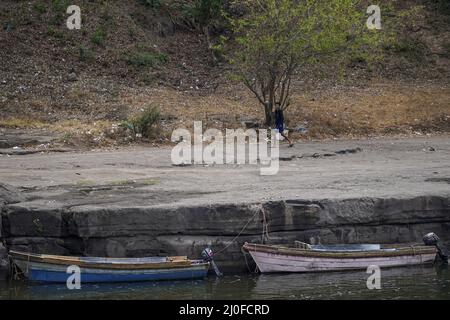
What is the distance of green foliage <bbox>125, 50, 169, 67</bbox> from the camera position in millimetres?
29781

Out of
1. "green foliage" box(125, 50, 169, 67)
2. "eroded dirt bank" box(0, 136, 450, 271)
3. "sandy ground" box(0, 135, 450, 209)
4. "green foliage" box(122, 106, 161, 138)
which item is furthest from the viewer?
"green foliage" box(125, 50, 169, 67)

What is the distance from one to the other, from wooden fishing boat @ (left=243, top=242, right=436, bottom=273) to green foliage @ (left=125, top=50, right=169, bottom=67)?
52.0 feet

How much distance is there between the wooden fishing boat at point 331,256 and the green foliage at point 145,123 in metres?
9.55

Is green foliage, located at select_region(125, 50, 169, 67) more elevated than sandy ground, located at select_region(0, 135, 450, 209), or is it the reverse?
green foliage, located at select_region(125, 50, 169, 67)

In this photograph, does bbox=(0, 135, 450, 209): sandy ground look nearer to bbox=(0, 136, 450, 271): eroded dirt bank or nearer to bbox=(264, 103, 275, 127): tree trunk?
bbox=(0, 136, 450, 271): eroded dirt bank

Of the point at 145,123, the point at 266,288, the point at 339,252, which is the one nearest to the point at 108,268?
the point at 266,288

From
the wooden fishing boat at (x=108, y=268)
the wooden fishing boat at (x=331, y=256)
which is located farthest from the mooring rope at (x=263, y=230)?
the wooden fishing boat at (x=108, y=268)

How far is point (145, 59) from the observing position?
29.9 m

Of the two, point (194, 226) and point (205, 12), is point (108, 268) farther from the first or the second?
point (205, 12)

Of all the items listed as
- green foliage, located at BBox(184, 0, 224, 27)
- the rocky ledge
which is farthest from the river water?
green foliage, located at BBox(184, 0, 224, 27)

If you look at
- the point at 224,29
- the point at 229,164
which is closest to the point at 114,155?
the point at 229,164

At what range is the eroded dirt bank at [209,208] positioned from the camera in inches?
598

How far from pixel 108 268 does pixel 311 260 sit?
13.0 ft

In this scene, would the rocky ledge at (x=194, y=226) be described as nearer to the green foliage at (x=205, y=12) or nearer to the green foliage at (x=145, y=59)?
the green foliage at (x=145, y=59)
